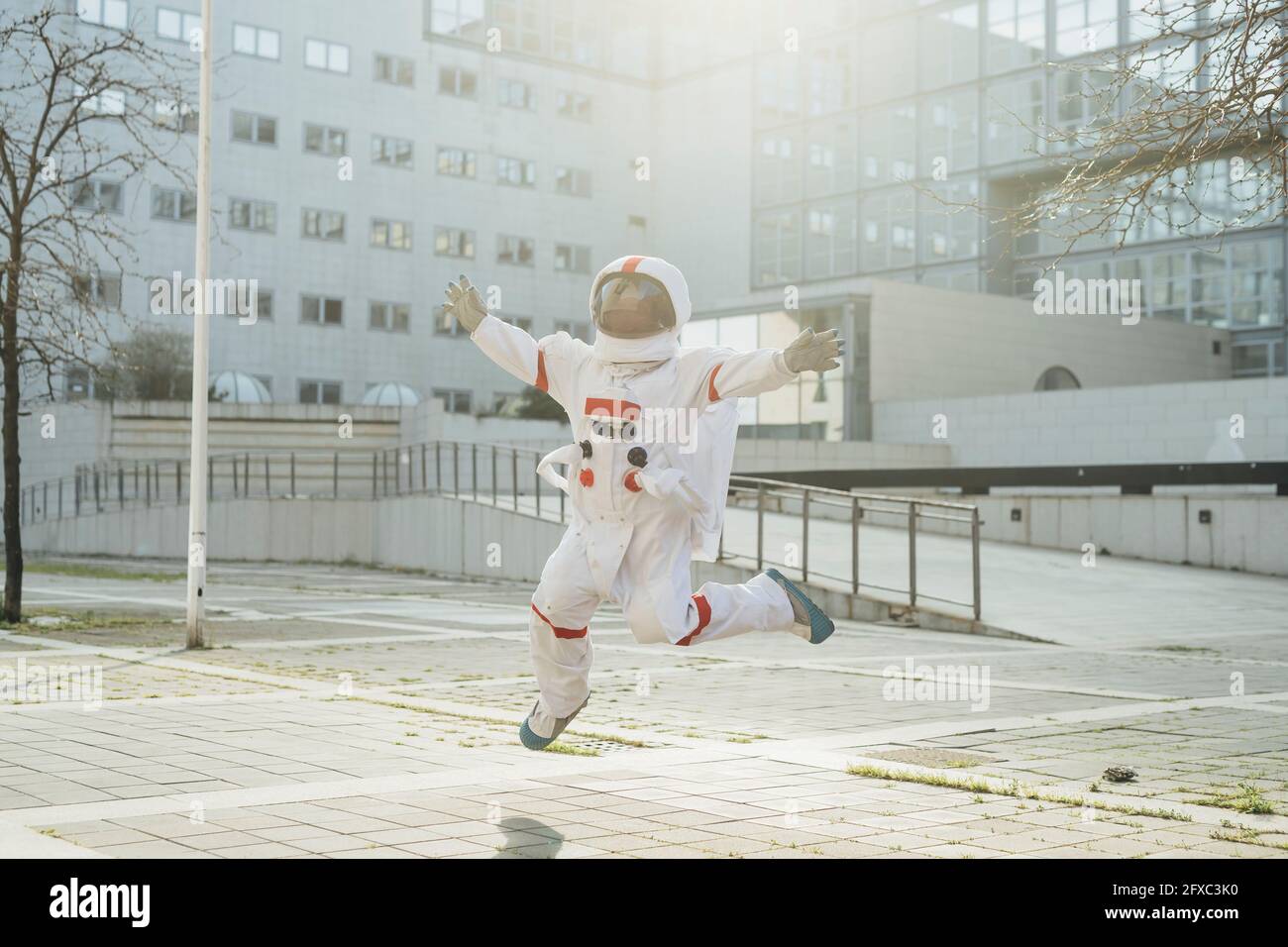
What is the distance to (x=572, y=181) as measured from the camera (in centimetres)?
5566

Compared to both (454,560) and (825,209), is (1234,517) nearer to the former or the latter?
(454,560)

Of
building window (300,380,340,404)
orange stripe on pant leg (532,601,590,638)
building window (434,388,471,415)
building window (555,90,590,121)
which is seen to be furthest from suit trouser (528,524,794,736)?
building window (555,90,590,121)

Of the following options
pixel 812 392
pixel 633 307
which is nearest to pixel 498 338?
pixel 633 307

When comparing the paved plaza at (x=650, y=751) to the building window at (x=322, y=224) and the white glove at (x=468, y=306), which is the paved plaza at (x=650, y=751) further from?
the building window at (x=322, y=224)

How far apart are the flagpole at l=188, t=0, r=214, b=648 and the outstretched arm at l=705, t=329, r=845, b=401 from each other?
726cm

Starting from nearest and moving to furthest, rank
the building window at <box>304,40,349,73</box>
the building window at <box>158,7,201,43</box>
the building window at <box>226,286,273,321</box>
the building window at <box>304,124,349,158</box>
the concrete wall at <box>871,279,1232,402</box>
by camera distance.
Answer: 1. the concrete wall at <box>871,279,1232,402</box>
2. the building window at <box>158,7,201,43</box>
3. the building window at <box>226,286,273,321</box>
4. the building window at <box>304,40,349,73</box>
5. the building window at <box>304,124,349,158</box>

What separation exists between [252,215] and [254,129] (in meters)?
2.81

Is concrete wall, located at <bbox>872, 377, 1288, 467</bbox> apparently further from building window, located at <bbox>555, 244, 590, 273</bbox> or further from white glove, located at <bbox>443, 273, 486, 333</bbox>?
white glove, located at <bbox>443, 273, 486, 333</bbox>

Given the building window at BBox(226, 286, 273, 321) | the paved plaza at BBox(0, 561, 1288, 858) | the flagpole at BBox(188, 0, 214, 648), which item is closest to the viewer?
the paved plaza at BBox(0, 561, 1288, 858)

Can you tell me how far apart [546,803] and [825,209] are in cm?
4555

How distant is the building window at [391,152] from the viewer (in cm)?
5112

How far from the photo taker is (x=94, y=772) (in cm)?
607

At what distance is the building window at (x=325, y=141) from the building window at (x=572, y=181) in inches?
336

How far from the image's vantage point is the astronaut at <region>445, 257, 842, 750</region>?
5.81m
